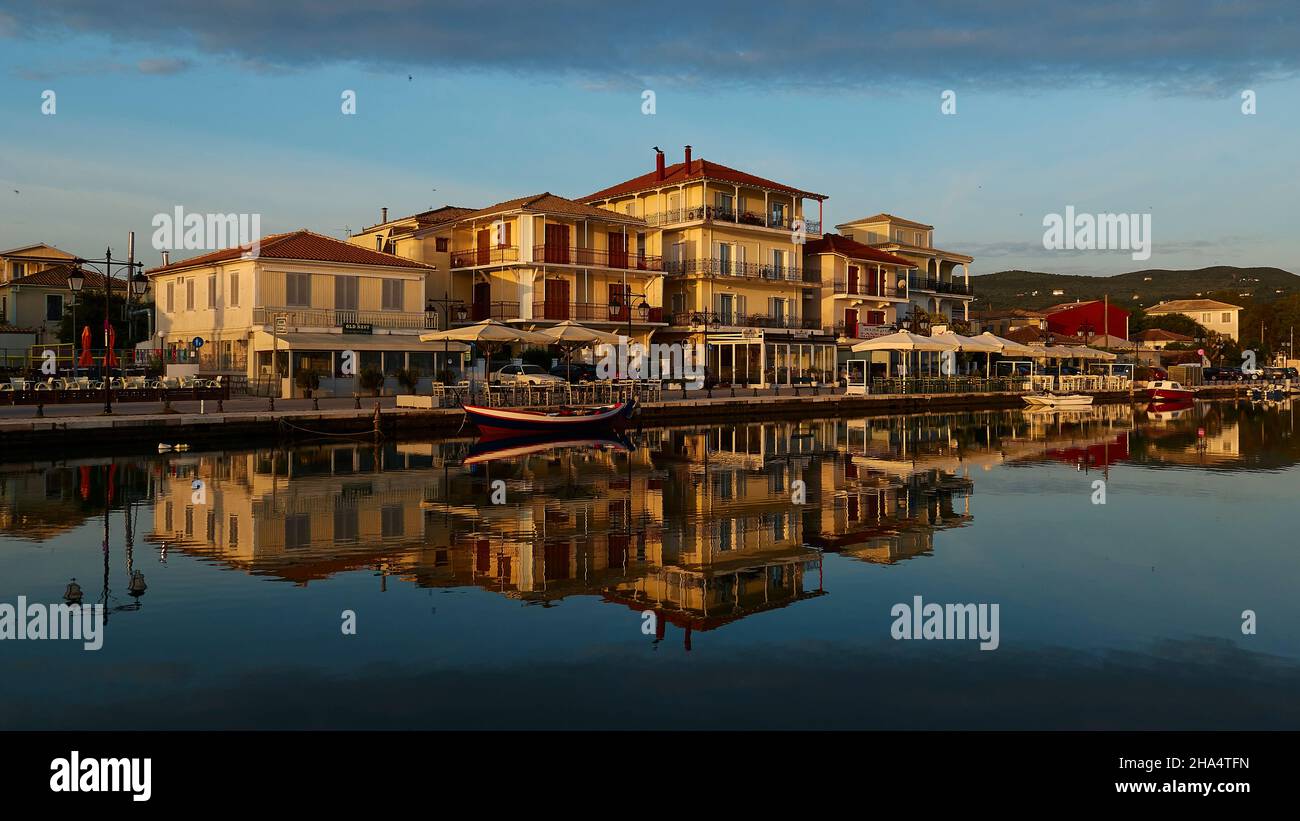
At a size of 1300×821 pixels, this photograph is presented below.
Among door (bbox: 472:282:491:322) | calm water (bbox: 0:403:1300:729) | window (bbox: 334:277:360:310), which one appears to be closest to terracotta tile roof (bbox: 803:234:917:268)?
door (bbox: 472:282:491:322)

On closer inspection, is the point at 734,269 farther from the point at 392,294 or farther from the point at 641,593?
the point at 641,593

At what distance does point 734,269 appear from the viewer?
56781 millimetres

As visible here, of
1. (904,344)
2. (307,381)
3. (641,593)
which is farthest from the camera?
(904,344)

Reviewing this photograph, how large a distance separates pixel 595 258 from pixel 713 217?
742cm

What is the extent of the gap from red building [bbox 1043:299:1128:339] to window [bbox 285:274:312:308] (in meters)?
77.4

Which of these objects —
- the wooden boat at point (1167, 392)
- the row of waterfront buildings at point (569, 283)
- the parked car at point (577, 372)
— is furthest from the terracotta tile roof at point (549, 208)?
the wooden boat at point (1167, 392)

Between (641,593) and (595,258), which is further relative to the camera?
(595,258)

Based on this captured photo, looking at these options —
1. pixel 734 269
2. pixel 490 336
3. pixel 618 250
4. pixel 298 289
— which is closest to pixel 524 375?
pixel 490 336

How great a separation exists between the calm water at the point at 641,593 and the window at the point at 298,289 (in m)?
17.4

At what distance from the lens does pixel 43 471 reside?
928 inches

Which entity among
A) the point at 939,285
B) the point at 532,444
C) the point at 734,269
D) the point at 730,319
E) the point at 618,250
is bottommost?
the point at 532,444

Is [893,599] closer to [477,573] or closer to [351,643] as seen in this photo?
[477,573]

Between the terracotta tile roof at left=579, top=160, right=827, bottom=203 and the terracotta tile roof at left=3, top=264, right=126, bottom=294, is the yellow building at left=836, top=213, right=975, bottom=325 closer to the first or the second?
the terracotta tile roof at left=579, top=160, right=827, bottom=203
